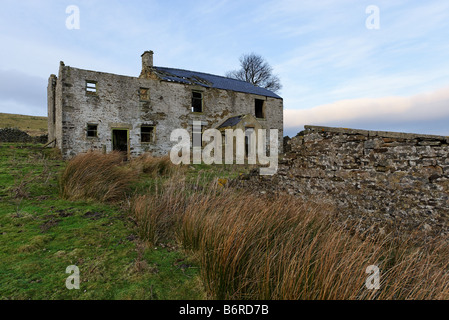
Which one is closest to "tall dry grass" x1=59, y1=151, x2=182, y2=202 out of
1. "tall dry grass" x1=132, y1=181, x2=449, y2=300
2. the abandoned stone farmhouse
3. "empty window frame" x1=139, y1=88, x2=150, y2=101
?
"tall dry grass" x1=132, y1=181, x2=449, y2=300

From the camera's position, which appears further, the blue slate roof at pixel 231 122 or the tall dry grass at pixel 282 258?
the blue slate roof at pixel 231 122

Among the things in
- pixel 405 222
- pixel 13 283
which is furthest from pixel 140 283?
pixel 405 222

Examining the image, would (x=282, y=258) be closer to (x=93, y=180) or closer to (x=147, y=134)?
(x=93, y=180)

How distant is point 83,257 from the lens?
305cm

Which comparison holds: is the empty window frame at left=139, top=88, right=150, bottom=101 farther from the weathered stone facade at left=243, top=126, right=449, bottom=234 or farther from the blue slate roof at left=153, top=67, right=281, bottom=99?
the weathered stone facade at left=243, top=126, right=449, bottom=234

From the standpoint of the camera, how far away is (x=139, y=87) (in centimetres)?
1527

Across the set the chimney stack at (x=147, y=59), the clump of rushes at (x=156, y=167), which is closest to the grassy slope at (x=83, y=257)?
the clump of rushes at (x=156, y=167)

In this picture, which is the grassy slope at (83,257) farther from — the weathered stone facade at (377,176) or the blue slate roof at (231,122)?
the blue slate roof at (231,122)

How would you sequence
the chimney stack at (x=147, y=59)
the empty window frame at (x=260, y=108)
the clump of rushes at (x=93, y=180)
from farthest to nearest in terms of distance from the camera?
the empty window frame at (x=260, y=108) → the chimney stack at (x=147, y=59) → the clump of rushes at (x=93, y=180)

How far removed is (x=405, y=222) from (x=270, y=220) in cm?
258

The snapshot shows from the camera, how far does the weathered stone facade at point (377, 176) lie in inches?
159

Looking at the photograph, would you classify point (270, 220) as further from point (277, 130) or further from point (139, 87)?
point (277, 130)

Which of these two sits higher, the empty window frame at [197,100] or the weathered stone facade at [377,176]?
the empty window frame at [197,100]

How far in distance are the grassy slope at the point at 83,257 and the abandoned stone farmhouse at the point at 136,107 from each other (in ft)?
32.9
